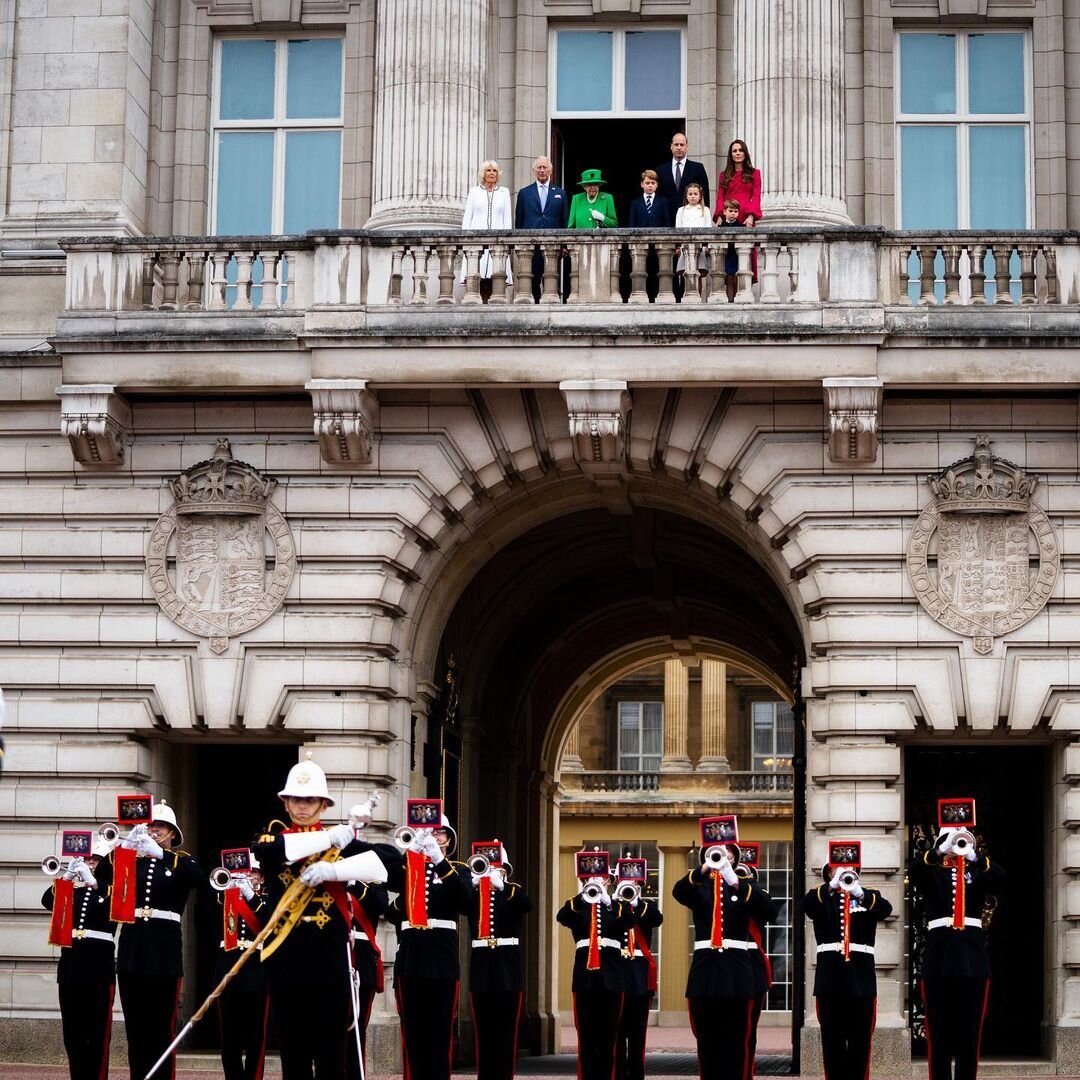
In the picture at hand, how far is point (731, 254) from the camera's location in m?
22.5

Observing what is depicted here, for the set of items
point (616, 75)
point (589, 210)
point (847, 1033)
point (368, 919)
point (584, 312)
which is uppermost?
point (616, 75)

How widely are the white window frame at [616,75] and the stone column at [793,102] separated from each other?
49.1 inches

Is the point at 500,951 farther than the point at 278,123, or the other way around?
the point at 278,123

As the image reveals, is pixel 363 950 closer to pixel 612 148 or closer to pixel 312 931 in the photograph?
pixel 312 931

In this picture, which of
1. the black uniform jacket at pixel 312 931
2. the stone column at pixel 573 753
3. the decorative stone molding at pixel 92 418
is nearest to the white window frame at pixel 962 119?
the decorative stone molding at pixel 92 418

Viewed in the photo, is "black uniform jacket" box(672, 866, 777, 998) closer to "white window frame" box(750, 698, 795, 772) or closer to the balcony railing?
the balcony railing

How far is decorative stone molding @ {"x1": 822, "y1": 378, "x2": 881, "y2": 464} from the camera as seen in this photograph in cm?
2194

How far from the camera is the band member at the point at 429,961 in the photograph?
1680 centimetres

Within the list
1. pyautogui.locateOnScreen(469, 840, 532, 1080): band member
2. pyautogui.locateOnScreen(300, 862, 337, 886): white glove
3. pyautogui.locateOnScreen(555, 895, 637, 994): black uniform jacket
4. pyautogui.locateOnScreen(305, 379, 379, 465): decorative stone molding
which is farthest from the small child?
pyautogui.locateOnScreen(300, 862, 337, 886): white glove

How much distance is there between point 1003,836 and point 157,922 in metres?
9.58

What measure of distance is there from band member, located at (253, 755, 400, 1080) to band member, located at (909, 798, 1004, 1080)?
227 inches

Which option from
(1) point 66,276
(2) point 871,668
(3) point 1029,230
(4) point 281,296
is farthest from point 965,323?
(1) point 66,276

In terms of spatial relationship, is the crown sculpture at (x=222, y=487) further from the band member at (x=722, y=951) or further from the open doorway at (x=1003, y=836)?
the band member at (x=722, y=951)

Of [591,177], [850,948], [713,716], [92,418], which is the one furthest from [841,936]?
[713,716]
